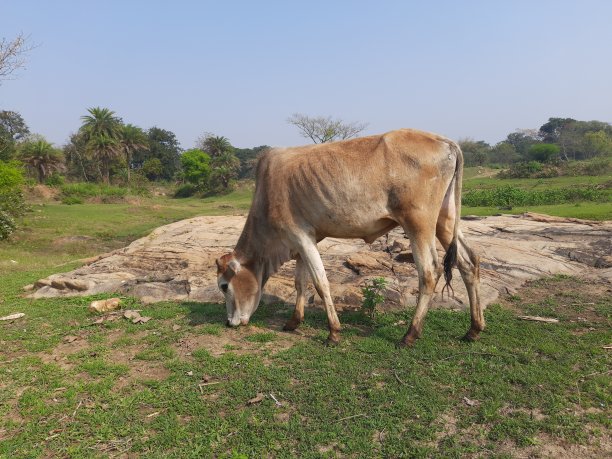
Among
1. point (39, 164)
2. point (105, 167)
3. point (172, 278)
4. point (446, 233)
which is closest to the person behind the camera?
point (446, 233)

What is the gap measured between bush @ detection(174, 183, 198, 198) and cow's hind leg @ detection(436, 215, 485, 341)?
53.5 meters

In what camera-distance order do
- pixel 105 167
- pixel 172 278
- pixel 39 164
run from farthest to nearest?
pixel 105 167 → pixel 39 164 → pixel 172 278

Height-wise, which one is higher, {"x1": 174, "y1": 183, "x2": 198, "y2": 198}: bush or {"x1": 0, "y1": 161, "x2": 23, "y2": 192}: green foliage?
{"x1": 0, "y1": 161, "x2": 23, "y2": 192}: green foliage

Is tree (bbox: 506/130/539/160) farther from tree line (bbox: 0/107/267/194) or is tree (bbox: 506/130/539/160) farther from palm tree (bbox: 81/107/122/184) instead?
palm tree (bbox: 81/107/122/184)

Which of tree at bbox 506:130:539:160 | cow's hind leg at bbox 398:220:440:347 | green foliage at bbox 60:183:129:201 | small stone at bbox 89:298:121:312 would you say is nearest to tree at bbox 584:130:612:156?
tree at bbox 506:130:539:160

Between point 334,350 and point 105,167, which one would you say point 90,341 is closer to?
point 334,350

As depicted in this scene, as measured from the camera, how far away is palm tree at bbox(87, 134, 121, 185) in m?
54.6

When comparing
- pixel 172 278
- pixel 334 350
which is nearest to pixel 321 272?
pixel 334 350

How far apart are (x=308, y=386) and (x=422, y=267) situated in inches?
75.9

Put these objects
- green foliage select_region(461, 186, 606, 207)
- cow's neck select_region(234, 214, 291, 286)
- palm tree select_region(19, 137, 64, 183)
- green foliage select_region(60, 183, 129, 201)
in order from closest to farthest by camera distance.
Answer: cow's neck select_region(234, 214, 291, 286) → green foliage select_region(461, 186, 606, 207) → green foliage select_region(60, 183, 129, 201) → palm tree select_region(19, 137, 64, 183)

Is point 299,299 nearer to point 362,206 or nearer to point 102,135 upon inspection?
point 362,206

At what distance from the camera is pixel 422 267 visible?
5418mm

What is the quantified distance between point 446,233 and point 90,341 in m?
4.89

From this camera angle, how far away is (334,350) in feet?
17.7
